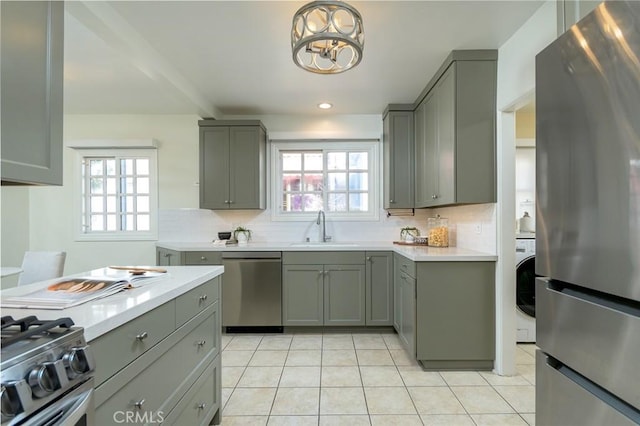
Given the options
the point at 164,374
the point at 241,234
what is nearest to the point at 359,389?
the point at 164,374

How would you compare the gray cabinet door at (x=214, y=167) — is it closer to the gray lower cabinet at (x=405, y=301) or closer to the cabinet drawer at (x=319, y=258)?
the cabinet drawer at (x=319, y=258)

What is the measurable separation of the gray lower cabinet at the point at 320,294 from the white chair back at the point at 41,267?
6.14ft

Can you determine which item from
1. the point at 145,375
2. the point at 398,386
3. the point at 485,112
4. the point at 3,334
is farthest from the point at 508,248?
the point at 3,334

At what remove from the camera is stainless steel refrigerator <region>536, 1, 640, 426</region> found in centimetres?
84

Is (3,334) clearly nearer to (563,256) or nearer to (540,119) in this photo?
(563,256)

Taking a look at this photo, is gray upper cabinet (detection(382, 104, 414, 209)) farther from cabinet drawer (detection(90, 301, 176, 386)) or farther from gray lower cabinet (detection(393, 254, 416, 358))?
cabinet drawer (detection(90, 301, 176, 386))

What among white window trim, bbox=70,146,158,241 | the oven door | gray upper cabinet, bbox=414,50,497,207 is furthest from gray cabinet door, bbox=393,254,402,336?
white window trim, bbox=70,146,158,241

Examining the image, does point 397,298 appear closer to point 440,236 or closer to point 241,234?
point 440,236

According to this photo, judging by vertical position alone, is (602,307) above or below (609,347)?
above

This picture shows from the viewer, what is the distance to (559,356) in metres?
1.10

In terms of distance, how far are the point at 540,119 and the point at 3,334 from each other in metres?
1.79

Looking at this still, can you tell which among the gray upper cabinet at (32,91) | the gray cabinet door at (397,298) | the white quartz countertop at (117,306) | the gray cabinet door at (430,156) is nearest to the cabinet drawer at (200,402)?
the white quartz countertop at (117,306)

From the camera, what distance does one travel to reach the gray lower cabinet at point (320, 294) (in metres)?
3.31

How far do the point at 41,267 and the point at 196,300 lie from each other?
1.73 meters
